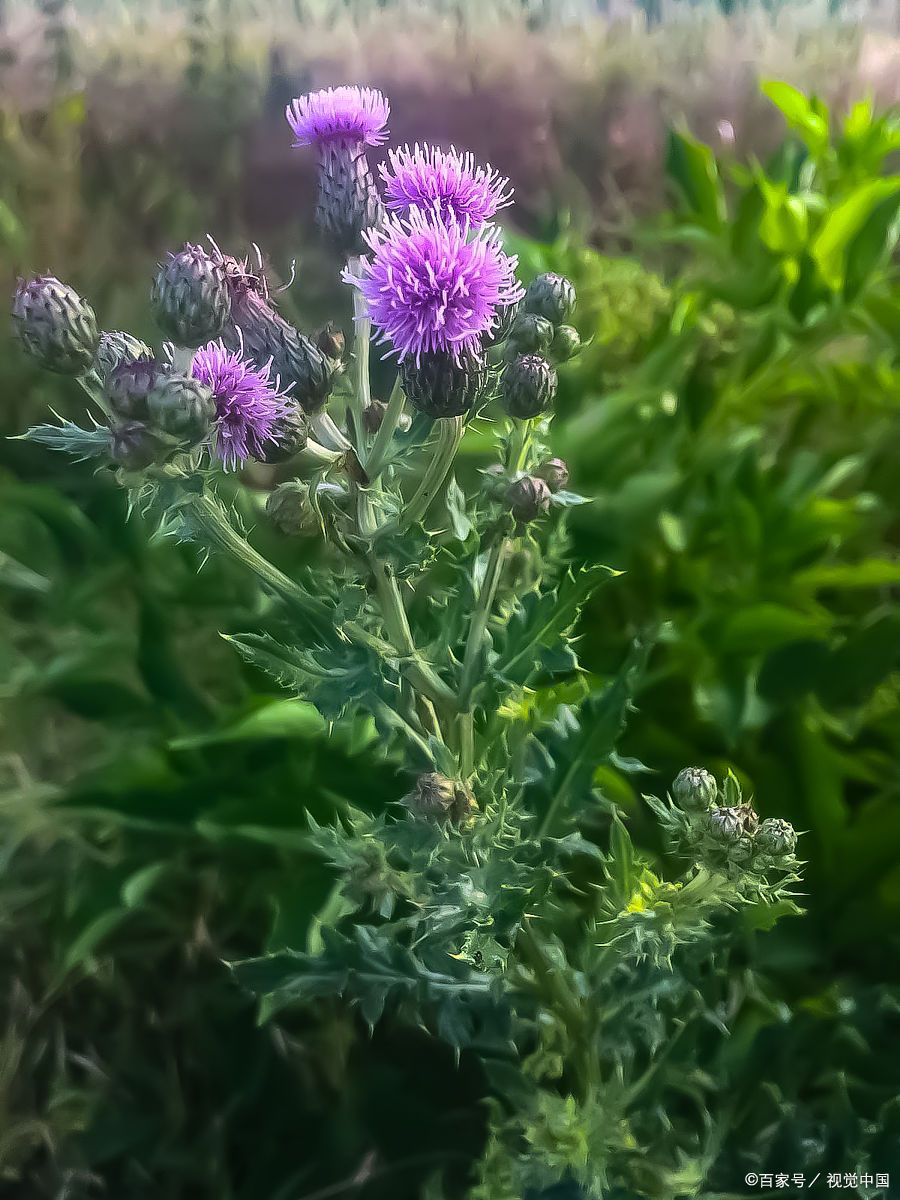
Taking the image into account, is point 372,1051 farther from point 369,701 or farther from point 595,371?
point 595,371

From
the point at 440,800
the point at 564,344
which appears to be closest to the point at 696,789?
the point at 440,800

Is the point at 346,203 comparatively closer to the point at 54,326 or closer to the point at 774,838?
the point at 54,326

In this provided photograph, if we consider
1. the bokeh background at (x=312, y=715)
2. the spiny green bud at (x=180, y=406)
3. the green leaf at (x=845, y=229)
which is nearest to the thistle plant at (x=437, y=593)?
the spiny green bud at (x=180, y=406)

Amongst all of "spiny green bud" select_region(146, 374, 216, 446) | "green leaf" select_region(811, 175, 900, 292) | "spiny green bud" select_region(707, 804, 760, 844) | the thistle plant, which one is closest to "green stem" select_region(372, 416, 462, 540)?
the thistle plant

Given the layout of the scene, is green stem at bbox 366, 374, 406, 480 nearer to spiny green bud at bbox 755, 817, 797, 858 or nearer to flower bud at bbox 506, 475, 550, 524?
flower bud at bbox 506, 475, 550, 524

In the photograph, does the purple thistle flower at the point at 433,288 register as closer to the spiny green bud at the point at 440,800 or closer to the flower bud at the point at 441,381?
the flower bud at the point at 441,381
